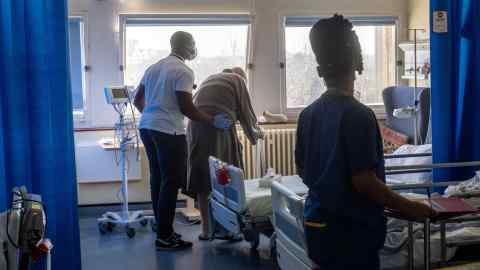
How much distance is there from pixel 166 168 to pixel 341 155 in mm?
2513

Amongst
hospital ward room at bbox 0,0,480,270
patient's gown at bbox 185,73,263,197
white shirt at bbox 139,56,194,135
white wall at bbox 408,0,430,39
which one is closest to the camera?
hospital ward room at bbox 0,0,480,270

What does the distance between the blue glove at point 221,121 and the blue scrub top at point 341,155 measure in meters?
2.40

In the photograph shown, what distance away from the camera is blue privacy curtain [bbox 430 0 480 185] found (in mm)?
3732

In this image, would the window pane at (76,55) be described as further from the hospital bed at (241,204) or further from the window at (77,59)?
the hospital bed at (241,204)

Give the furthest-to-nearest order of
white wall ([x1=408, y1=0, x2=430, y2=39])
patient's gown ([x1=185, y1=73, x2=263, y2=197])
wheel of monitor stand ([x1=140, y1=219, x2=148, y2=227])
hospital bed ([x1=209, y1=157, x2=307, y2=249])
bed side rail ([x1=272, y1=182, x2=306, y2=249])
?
white wall ([x1=408, y1=0, x2=430, y2=39]) < wheel of monitor stand ([x1=140, y1=219, x2=148, y2=227]) < patient's gown ([x1=185, y1=73, x2=263, y2=197]) < hospital bed ([x1=209, y1=157, x2=307, y2=249]) < bed side rail ([x1=272, y1=182, x2=306, y2=249])

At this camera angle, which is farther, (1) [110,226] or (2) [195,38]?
(2) [195,38]

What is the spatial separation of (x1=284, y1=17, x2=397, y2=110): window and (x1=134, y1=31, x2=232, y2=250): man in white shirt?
6.06 feet

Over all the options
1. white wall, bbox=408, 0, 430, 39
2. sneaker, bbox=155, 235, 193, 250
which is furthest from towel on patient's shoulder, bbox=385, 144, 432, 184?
white wall, bbox=408, 0, 430, 39

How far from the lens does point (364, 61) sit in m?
6.11


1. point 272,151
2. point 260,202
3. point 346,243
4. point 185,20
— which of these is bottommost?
point 260,202

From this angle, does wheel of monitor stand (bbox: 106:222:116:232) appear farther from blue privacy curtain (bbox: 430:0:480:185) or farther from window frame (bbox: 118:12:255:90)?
blue privacy curtain (bbox: 430:0:480:185)

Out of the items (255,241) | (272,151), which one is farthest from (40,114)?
(272,151)

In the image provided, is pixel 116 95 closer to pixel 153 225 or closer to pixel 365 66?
pixel 153 225

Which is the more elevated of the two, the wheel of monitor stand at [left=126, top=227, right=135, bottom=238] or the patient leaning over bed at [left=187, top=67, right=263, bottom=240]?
the patient leaning over bed at [left=187, top=67, right=263, bottom=240]
